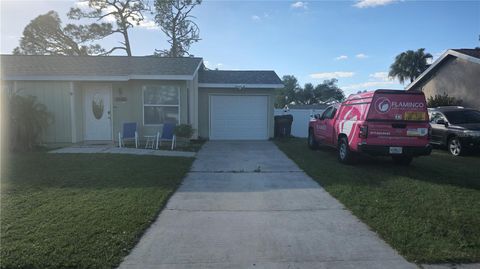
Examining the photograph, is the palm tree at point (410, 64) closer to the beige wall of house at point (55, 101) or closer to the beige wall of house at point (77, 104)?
the beige wall of house at point (77, 104)

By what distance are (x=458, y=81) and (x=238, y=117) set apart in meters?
10.7

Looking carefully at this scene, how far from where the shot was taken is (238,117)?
16.4 meters

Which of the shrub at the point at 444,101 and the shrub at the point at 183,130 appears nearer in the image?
the shrub at the point at 183,130

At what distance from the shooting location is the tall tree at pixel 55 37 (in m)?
31.4

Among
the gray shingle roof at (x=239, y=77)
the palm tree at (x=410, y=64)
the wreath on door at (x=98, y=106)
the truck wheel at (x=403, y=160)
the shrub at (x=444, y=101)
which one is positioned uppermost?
the palm tree at (x=410, y=64)

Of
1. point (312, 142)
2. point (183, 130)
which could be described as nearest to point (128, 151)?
point (183, 130)

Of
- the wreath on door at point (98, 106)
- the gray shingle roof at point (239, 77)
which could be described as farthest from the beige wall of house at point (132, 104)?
the gray shingle roof at point (239, 77)

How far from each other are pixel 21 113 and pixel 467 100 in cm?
1804

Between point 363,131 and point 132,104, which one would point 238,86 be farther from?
point 363,131

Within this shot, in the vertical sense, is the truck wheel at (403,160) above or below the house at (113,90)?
below

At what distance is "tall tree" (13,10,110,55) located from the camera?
31.4m

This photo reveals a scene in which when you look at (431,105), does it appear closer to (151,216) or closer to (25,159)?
(151,216)

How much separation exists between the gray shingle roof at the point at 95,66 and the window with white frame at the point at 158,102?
73cm

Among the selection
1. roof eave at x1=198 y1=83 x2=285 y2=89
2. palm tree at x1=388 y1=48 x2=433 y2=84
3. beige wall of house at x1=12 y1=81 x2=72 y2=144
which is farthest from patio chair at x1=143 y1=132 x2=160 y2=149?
palm tree at x1=388 y1=48 x2=433 y2=84
